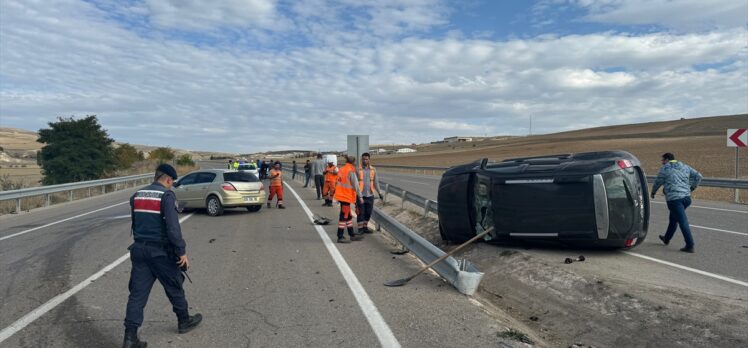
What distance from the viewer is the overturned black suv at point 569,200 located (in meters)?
7.94

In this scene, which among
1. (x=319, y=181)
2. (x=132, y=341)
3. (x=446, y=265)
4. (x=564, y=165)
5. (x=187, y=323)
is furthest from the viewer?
(x=319, y=181)

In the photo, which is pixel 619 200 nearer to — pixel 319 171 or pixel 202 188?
pixel 202 188

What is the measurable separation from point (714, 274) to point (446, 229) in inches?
168

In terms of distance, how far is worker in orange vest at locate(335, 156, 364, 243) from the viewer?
420 inches

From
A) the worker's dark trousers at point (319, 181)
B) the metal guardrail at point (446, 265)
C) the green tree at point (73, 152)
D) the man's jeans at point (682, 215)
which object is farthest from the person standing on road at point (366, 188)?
the green tree at point (73, 152)

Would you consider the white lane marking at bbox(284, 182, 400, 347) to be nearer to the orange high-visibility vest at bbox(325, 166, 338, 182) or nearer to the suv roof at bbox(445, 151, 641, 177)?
the suv roof at bbox(445, 151, 641, 177)

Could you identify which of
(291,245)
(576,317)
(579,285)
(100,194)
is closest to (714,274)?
(579,285)

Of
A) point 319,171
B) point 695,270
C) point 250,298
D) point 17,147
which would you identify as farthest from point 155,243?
point 17,147

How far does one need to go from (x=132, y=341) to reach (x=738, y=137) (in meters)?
22.3

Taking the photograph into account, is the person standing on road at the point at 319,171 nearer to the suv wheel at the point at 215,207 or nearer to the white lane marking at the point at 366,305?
the suv wheel at the point at 215,207

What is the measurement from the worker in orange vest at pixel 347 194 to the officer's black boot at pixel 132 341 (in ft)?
19.9

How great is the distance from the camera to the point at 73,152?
38.9 metres

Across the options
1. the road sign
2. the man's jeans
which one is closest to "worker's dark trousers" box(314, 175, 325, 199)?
the man's jeans

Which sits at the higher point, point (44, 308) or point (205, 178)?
point (205, 178)
